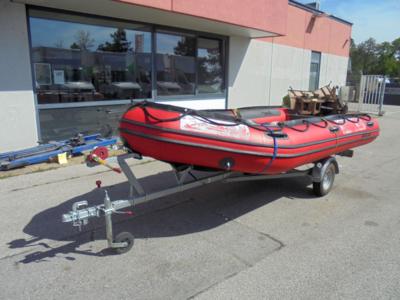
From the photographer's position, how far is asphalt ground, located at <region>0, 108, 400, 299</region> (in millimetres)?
2619

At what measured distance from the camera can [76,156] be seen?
20.7 ft

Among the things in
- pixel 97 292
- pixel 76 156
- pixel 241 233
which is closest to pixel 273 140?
pixel 241 233

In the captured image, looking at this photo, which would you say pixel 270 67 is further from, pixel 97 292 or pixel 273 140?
pixel 97 292

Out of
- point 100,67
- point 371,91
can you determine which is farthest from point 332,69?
point 100,67

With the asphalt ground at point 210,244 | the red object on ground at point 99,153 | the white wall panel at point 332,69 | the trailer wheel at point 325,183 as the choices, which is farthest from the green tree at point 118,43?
the white wall panel at point 332,69

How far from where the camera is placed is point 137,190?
3326 mm

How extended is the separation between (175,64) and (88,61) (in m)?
2.56

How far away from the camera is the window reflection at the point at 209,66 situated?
9.54 metres

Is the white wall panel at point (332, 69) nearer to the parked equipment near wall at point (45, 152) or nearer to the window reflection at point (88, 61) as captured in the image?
the window reflection at point (88, 61)

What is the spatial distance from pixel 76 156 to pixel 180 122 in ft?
13.0

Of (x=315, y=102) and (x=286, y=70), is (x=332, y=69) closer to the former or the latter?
(x=286, y=70)

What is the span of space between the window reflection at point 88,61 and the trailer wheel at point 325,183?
5112 millimetres

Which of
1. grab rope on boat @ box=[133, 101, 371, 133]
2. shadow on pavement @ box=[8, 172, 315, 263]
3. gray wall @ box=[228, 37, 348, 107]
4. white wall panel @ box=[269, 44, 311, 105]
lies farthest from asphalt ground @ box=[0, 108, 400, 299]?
white wall panel @ box=[269, 44, 311, 105]

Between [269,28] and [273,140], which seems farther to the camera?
[269,28]
